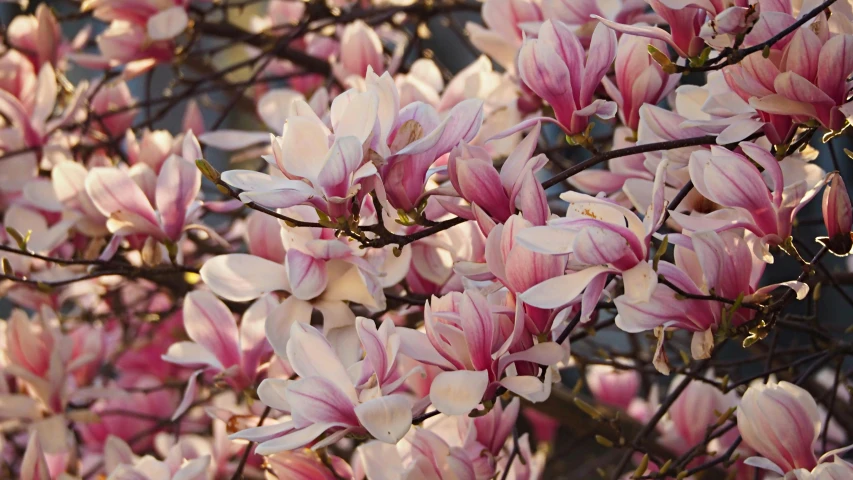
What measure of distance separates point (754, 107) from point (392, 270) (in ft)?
0.99

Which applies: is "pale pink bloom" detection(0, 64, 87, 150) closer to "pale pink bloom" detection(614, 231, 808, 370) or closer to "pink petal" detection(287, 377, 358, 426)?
"pink petal" detection(287, 377, 358, 426)

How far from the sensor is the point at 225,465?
3.04 ft

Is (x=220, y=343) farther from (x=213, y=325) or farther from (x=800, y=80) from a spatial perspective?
(x=800, y=80)

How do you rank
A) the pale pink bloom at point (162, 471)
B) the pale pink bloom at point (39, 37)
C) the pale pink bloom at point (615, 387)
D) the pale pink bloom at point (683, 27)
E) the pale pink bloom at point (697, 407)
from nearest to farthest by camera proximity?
the pale pink bloom at point (683, 27) → the pale pink bloom at point (162, 471) → the pale pink bloom at point (697, 407) → the pale pink bloom at point (39, 37) → the pale pink bloom at point (615, 387)

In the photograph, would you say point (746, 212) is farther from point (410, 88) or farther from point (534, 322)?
point (410, 88)

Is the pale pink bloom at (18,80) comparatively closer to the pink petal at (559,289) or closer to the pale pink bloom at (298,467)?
the pale pink bloom at (298,467)

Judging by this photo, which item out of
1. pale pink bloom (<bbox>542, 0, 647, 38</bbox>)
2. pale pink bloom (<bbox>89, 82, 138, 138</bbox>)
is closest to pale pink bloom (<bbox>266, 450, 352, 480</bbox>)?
pale pink bloom (<bbox>542, 0, 647, 38</bbox>)

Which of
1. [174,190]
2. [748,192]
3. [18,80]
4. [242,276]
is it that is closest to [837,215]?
[748,192]

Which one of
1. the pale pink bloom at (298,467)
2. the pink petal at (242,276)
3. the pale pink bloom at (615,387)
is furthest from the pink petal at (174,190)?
the pale pink bloom at (615,387)

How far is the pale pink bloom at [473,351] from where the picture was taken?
1.67 feet

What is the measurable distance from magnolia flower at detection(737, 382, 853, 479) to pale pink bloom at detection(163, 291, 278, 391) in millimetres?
408

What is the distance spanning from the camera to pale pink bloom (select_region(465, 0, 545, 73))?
87 cm

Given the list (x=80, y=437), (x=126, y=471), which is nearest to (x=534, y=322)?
(x=126, y=471)

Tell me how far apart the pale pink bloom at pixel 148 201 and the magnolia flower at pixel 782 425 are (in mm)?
496
